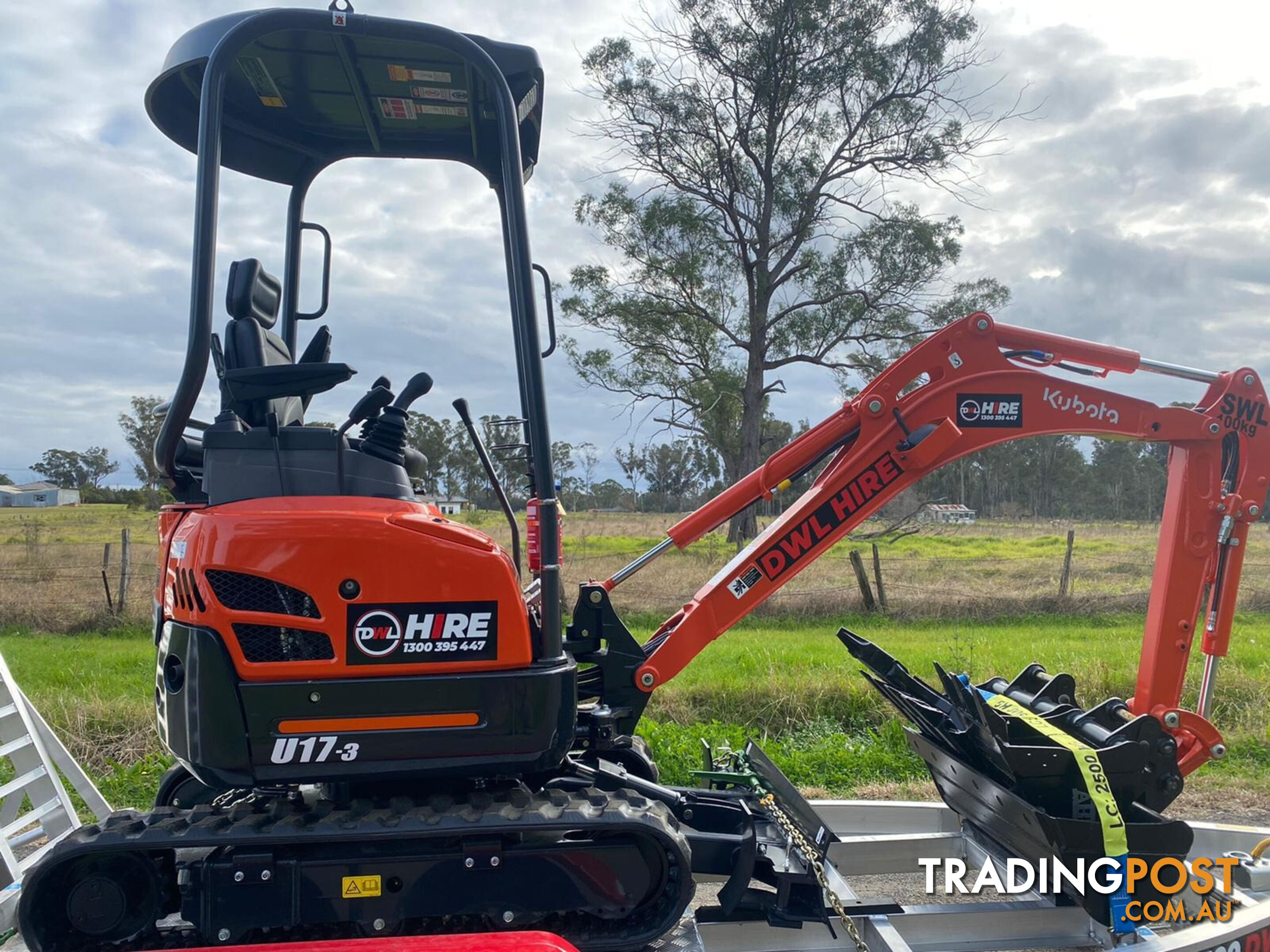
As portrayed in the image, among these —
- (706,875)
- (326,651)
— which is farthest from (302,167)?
(706,875)

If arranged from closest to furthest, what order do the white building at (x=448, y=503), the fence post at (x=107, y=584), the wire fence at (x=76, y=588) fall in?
1. the white building at (x=448, y=503)
2. the wire fence at (x=76, y=588)
3. the fence post at (x=107, y=584)

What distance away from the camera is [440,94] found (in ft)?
12.5

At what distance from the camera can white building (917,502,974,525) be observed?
29.9m

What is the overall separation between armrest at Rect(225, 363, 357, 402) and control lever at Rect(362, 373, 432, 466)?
10.7 inches

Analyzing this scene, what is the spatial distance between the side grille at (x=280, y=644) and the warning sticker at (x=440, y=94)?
227 centimetres

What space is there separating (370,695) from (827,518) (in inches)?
93.7

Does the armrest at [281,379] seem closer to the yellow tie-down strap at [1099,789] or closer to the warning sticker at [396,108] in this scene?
the warning sticker at [396,108]

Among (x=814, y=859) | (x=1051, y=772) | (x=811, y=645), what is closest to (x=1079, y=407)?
(x=1051, y=772)

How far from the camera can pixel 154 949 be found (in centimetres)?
311

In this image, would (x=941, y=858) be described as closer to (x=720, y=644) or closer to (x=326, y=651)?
(x=326, y=651)

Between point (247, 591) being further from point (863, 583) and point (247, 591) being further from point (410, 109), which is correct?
point (863, 583)

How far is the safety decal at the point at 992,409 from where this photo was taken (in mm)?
4559

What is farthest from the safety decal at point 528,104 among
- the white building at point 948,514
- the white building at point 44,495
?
the white building at point 44,495

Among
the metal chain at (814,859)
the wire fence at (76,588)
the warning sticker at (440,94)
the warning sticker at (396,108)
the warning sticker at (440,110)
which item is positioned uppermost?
the warning sticker at (440,94)
